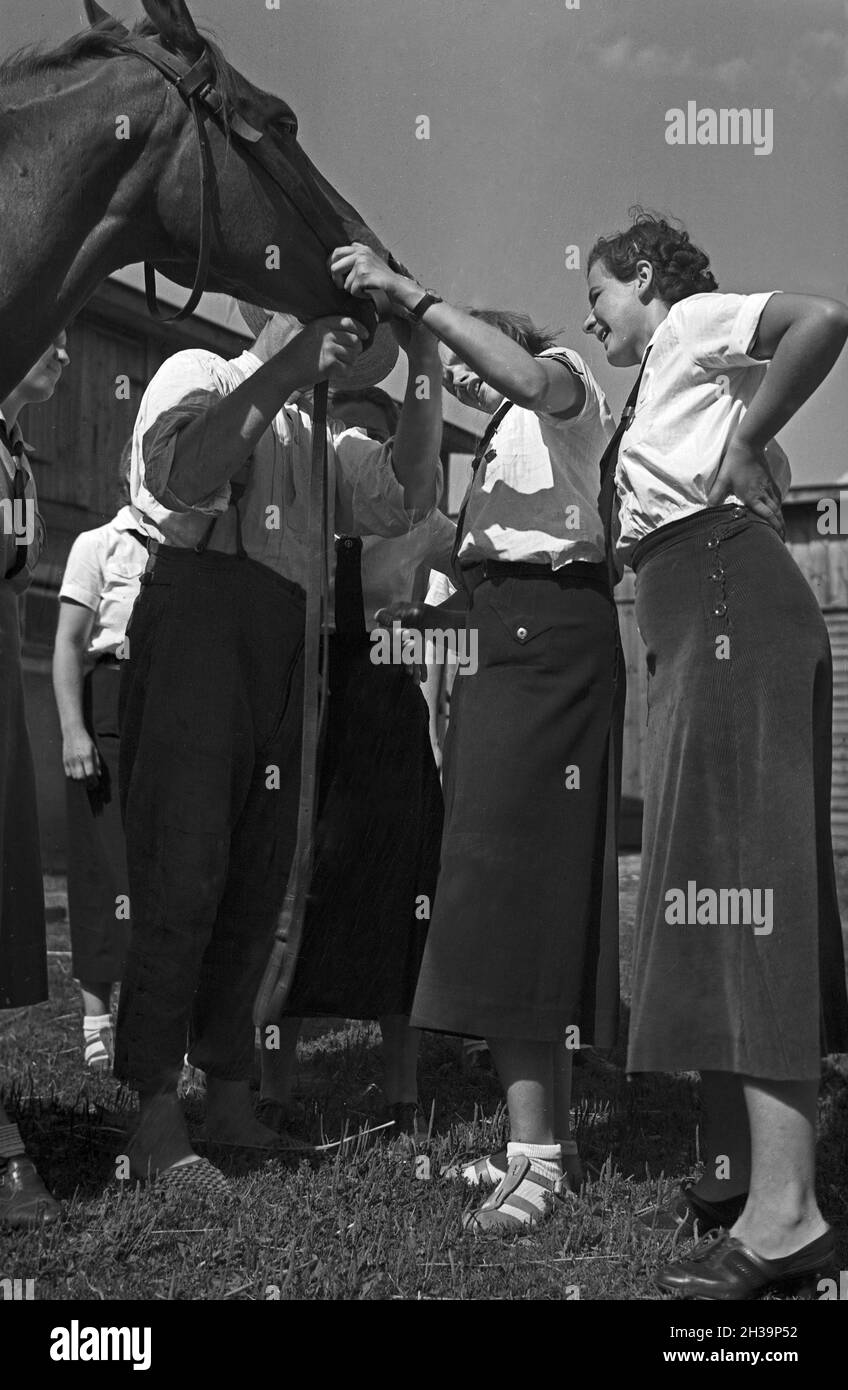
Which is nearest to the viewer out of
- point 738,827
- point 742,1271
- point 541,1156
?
point 742,1271

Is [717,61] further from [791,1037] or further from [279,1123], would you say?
→ [279,1123]

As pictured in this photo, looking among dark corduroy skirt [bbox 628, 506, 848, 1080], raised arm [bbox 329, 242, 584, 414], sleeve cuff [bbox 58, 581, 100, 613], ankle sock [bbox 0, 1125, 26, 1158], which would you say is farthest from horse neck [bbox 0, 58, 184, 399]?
sleeve cuff [bbox 58, 581, 100, 613]

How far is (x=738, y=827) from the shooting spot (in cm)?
281

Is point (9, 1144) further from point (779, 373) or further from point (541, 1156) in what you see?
point (779, 373)

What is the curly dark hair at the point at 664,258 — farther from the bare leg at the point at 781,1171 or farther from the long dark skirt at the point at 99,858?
the long dark skirt at the point at 99,858

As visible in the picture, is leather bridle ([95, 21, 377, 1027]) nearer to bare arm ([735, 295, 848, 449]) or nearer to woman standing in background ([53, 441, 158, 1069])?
bare arm ([735, 295, 848, 449])

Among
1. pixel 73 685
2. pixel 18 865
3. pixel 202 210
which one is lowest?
pixel 18 865

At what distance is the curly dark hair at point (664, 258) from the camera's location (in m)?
3.34

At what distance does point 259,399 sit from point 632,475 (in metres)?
0.92

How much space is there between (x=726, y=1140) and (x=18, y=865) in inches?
74.0

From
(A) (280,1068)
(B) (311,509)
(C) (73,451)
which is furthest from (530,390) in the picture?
(C) (73,451)

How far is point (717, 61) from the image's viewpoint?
3414 mm

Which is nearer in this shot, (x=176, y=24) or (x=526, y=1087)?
(x=176, y=24)

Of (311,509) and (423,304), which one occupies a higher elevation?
(423,304)
